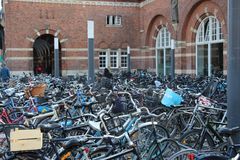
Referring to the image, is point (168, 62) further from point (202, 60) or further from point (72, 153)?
point (72, 153)

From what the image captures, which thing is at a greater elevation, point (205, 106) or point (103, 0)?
point (103, 0)

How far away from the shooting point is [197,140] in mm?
4965

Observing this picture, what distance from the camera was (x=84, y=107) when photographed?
22.1ft

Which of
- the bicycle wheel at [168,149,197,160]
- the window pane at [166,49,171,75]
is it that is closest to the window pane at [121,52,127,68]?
the window pane at [166,49,171,75]

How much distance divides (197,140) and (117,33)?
2240 cm

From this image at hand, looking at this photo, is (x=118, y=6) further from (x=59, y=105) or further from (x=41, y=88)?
(x=59, y=105)

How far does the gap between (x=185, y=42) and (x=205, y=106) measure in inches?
635

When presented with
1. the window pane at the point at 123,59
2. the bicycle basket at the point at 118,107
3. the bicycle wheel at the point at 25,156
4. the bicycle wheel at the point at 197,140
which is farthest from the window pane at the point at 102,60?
the bicycle wheel at the point at 25,156

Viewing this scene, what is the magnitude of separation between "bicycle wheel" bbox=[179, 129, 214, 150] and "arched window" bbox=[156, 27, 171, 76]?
1897 cm

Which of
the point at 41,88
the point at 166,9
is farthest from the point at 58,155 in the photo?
the point at 166,9

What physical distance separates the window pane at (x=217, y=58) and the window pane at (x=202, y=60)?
1.74 ft

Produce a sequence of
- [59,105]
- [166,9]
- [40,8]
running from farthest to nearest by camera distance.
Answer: [40,8], [166,9], [59,105]

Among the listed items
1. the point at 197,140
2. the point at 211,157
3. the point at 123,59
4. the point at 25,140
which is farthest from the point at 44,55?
the point at 211,157

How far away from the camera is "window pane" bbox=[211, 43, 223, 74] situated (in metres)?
19.7
